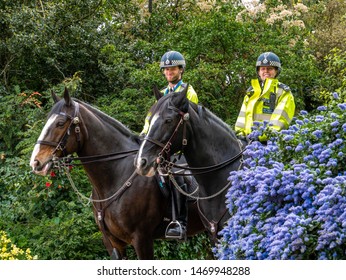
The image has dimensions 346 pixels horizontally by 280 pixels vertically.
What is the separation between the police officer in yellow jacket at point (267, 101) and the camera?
6328 mm

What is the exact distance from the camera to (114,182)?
278 inches

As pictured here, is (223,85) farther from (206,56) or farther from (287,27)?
(287,27)

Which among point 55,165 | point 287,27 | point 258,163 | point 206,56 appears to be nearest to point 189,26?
point 206,56

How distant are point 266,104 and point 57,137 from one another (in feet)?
6.98

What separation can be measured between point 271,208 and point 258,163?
51cm

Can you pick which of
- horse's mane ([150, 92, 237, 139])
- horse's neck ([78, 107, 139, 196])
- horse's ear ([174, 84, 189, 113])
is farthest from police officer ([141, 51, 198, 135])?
horse's ear ([174, 84, 189, 113])

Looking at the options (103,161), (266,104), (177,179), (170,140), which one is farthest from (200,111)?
(103,161)

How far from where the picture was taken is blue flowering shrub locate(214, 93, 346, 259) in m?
3.81

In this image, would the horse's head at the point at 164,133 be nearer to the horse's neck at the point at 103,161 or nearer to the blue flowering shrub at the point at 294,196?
the blue flowering shrub at the point at 294,196

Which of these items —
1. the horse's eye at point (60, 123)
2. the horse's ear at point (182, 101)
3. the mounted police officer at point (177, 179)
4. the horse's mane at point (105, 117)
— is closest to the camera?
the horse's ear at point (182, 101)

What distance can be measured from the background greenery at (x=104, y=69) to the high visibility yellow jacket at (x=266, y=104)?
2.80 m

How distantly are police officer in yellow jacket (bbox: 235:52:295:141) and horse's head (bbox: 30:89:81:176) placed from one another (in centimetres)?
170

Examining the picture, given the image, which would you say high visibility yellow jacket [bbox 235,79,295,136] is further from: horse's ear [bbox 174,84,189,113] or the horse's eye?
the horse's eye

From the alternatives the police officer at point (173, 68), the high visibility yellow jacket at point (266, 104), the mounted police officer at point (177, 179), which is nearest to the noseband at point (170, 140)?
the high visibility yellow jacket at point (266, 104)
